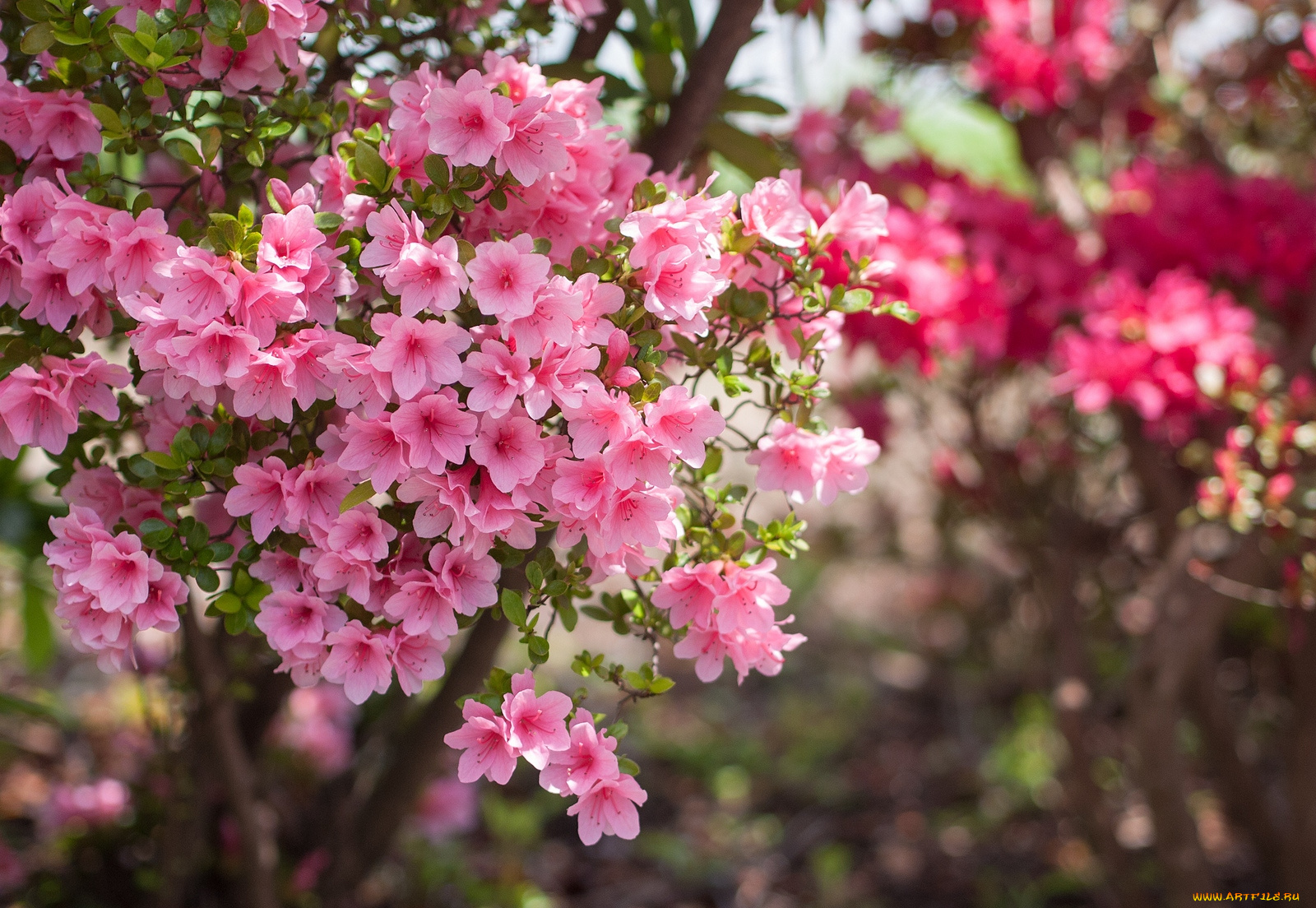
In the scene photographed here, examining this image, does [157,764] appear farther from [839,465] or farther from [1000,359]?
[1000,359]

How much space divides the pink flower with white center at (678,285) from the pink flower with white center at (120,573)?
1.62 feet

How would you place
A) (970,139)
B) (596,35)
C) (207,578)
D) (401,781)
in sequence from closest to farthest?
(207,578) < (596,35) < (401,781) < (970,139)

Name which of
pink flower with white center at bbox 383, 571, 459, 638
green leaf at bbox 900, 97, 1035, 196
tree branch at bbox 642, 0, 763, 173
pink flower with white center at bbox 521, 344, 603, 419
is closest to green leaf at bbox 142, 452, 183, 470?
pink flower with white center at bbox 383, 571, 459, 638

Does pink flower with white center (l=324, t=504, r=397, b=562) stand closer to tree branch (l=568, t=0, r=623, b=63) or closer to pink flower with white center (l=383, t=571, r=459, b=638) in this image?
pink flower with white center (l=383, t=571, r=459, b=638)

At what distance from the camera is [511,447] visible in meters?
0.80

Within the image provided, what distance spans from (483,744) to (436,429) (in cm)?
29

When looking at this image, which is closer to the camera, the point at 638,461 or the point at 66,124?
the point at 638,461

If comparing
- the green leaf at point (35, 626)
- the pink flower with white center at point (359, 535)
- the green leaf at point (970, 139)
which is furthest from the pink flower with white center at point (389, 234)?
the green leaf at point (970, 139)

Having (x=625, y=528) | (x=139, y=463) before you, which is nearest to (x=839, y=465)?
(x=625, y=528)

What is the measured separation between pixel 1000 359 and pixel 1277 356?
0.49 m

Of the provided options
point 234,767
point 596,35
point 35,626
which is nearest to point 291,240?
point 596,35

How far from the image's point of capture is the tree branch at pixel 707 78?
1252 mm

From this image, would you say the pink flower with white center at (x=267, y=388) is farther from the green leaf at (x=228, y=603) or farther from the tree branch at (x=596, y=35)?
the tree branch at (x=596, y=35)

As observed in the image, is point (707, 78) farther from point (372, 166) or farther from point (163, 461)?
point (163, 461)
